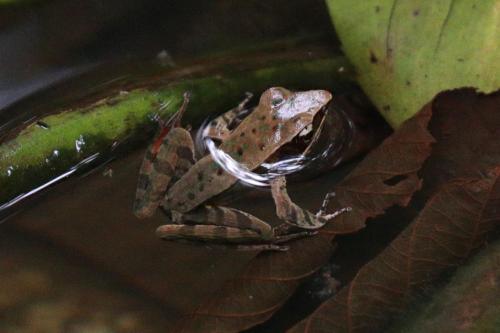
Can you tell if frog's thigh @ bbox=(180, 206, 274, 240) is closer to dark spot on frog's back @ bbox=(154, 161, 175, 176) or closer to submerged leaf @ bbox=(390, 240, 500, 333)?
dark spot on frog's back @ bbox=(154, 161, 175, 176)

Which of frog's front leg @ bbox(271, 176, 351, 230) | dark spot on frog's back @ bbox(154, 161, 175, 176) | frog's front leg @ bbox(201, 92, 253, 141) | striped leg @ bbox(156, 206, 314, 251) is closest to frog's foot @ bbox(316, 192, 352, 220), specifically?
frog's front leg @ bbox(271, 176, 351, 230)

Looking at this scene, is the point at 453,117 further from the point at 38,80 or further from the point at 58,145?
A: the point at 38,80

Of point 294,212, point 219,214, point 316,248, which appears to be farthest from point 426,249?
point 219,214

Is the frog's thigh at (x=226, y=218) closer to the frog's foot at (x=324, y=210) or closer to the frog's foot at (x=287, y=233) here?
the frog's foot at (x=287, y=233)

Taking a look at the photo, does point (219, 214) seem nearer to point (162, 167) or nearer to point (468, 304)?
point (162, 167)

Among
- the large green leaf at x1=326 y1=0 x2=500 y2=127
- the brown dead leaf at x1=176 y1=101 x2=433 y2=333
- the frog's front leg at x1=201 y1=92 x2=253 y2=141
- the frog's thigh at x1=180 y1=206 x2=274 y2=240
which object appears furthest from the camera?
the frog's front leg at x1=201 y1=92 x2=253 y2=141

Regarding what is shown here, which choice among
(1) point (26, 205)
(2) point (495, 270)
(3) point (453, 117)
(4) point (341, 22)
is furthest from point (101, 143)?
(2) point (495, 270)
